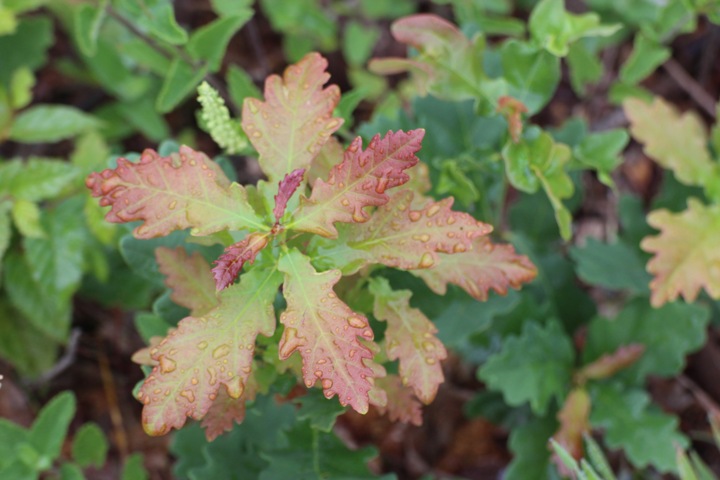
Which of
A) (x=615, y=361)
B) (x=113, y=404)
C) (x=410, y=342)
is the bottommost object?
(x=113, y=404)

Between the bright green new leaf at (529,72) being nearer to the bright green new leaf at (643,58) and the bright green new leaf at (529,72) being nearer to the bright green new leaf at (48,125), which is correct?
the bright green new leaf at (643,58)

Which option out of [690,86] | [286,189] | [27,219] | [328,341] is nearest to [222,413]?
[328,341]

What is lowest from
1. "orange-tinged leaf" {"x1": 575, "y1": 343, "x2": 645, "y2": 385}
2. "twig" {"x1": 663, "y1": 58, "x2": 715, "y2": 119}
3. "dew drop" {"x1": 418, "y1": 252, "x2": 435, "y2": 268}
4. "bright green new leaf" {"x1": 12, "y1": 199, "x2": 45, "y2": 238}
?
"orange-tinged leaf" {"x1": 575, "y1": 343, "x2": 645, "y2": 385}

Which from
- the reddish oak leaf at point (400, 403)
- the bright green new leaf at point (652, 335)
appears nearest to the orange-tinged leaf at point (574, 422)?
the bright green new leaf at point (652, 335)

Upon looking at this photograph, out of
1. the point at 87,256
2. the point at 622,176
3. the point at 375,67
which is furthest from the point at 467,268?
the point at 622,176

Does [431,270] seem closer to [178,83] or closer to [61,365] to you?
[178,83]

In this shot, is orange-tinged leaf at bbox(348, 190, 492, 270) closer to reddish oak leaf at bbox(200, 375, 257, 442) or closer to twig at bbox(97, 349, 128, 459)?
reddish oak leaf at bbox(200, 375, 257, 442)

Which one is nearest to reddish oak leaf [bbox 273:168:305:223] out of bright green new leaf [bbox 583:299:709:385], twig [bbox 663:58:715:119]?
bright green new leaf [bbox 583:299:709:385]
